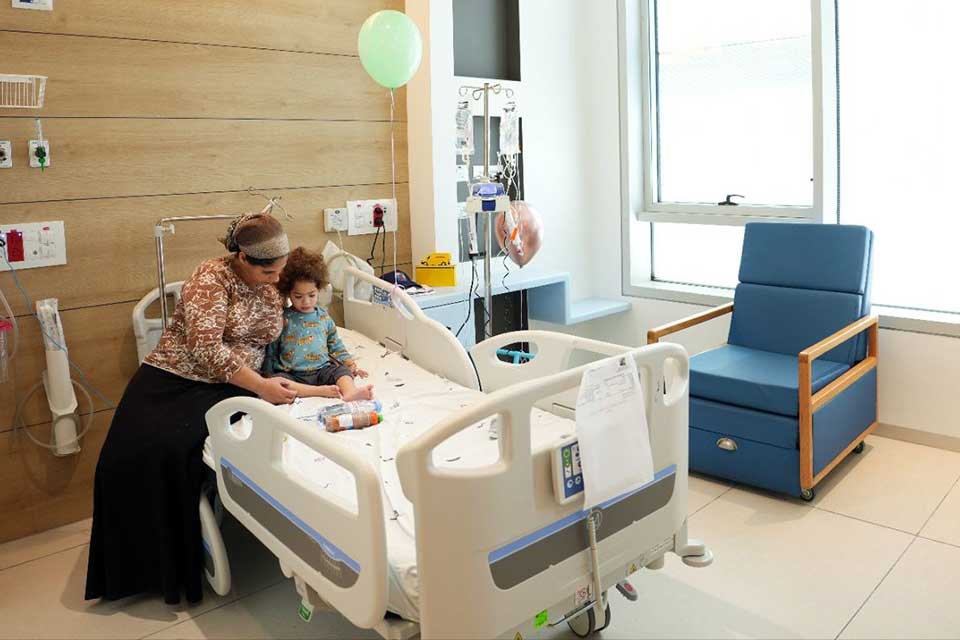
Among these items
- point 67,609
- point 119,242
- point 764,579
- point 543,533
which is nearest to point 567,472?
point 543,533

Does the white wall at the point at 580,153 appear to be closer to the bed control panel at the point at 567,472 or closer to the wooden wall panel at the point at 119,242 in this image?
the wooden wall panel at the point at 119,242

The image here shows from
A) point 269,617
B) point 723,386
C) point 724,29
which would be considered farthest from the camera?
point 724,29

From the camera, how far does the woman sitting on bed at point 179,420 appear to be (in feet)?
8.48

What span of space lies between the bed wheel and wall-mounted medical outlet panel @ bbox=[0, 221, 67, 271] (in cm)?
211

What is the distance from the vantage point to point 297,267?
A: 2.97 m

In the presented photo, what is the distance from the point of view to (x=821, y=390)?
10.6 ft

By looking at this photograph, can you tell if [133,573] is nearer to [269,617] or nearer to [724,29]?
[269,617]

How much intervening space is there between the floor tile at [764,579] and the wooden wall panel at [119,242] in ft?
6.50

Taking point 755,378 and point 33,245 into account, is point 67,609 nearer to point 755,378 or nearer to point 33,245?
point 33,245

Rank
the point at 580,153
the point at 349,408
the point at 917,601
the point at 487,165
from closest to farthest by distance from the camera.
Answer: the point at 917,601
the point at 349,408
the point at 487,165
the point at 580,153

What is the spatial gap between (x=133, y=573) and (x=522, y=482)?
144 cm

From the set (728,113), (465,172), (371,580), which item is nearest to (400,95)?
(465,172)

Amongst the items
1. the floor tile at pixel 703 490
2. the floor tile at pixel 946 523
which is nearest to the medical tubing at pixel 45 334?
the floor tile at pixel 703 490

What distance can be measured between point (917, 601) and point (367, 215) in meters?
2.54
